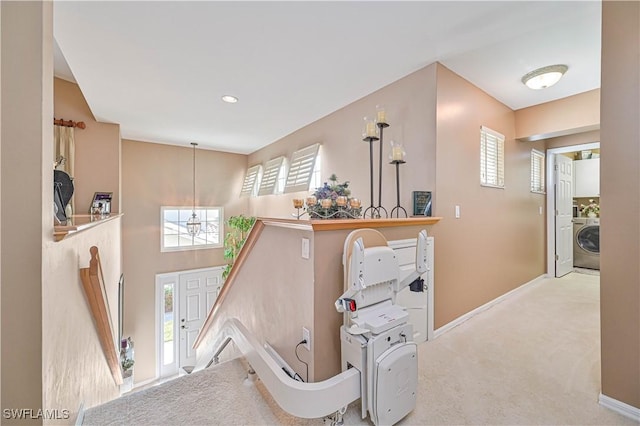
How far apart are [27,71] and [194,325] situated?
19.2 feet

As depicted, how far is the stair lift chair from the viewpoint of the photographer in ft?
4.77

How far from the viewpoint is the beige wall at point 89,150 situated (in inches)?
148

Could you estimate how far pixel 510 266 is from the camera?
349 cm

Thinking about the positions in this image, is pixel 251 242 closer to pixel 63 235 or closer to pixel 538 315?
pixel 63 235

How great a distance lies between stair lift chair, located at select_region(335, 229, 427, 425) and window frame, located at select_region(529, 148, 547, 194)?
353cm

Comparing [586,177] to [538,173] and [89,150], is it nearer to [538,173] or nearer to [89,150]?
[538,173]

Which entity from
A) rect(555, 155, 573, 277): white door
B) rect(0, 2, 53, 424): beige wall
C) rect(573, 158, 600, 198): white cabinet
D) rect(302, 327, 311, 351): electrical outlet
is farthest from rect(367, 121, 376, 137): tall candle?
rect(573, 158, 600, 198): white cabinet

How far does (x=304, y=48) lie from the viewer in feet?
7.58

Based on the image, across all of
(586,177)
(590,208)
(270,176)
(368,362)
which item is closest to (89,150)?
(270,176)

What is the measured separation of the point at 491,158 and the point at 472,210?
0.82 meters

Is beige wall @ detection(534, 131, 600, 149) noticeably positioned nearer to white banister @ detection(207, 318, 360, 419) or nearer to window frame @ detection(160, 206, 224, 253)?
white banister @ detection(207, 318, 360, 419)

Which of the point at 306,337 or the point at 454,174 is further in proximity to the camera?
the point at 454,174

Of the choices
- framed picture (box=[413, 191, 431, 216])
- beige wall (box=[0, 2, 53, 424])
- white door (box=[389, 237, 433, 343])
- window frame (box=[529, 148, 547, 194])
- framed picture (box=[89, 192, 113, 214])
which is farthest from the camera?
window frame (box=[529, 148, 547, 194])

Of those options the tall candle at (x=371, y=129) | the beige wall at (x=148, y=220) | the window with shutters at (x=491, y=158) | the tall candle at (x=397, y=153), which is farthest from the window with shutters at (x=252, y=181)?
the window with shutters at (x=491, y=158)
